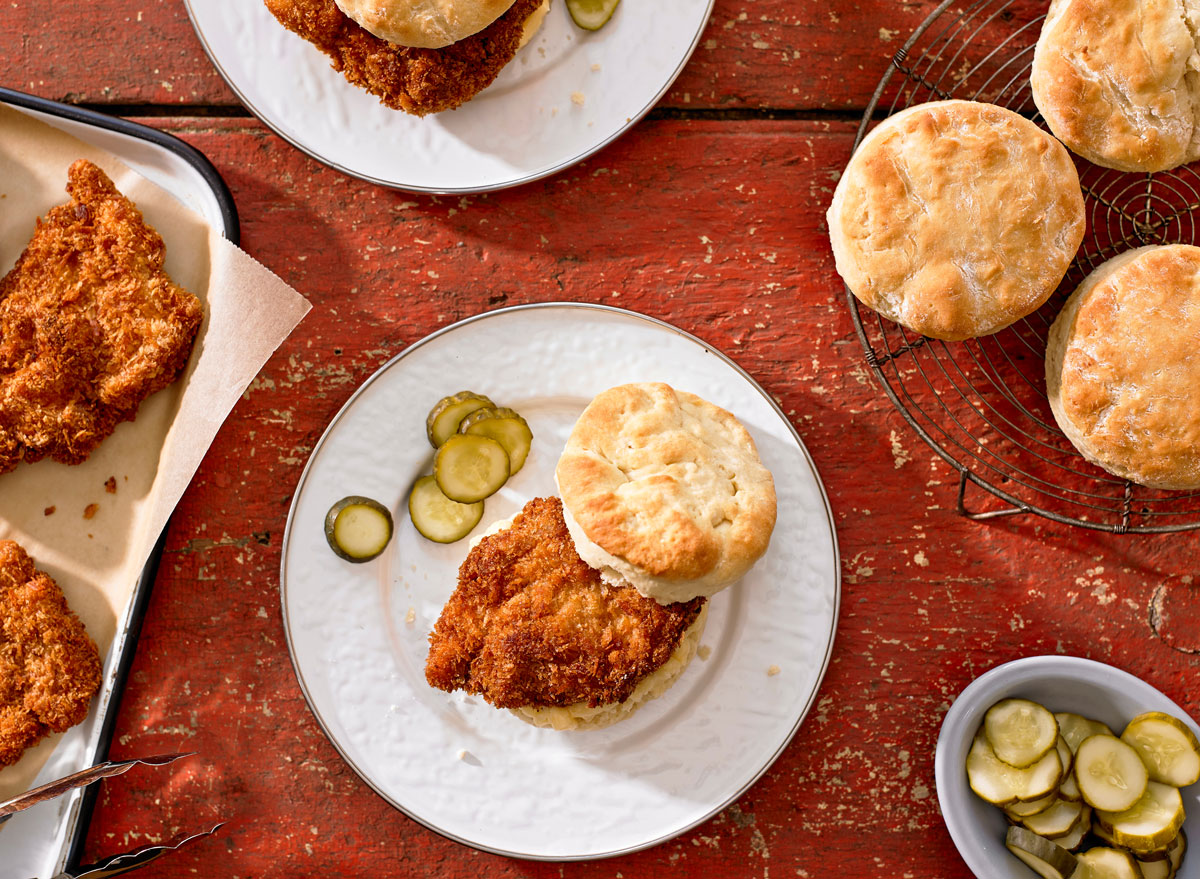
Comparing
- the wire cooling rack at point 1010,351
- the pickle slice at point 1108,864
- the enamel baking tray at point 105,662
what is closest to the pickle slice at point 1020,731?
the pickle slice at point 1108,864

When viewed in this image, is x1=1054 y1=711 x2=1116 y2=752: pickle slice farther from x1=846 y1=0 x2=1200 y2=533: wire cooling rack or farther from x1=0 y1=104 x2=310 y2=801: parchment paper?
x1=0 y1=104 x2=310 y2=801: parchment paper

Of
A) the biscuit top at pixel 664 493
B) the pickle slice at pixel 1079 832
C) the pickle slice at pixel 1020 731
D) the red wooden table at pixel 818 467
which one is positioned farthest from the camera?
the red wooden table at pixel 818 467

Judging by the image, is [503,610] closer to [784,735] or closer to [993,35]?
[784,735]

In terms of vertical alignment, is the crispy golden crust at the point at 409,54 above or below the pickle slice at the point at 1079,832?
above

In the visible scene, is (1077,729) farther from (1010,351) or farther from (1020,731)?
(1010,351)

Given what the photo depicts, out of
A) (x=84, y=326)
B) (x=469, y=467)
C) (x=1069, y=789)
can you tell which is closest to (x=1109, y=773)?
(x=1069, y=789)

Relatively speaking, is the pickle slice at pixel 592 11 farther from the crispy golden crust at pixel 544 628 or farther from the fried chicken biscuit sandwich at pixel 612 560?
the crispy golden crust at pixel 544 628

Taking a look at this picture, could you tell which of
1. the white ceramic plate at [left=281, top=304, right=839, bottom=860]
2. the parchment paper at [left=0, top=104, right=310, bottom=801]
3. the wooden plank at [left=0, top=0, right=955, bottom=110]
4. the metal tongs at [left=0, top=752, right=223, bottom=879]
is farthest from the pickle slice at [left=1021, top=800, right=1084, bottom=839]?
the parchment paper at [left=0, top=104, right=310, bottom=801]
